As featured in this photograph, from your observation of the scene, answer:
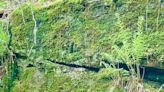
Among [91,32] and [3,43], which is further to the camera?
[3,43]

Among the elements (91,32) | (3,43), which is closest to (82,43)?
(91,32)

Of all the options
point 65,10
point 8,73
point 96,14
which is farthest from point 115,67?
point 8,73

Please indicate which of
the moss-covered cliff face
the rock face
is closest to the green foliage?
the moss-covered cliff face

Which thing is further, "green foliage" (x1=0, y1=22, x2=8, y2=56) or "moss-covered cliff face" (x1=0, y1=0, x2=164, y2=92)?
"green foliage" (x1=0, y1=22, x2=8, y2=56)

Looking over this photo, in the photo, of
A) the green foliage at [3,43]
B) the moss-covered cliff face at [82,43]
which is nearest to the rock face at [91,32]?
the moss-covered cliff face at [82,43]

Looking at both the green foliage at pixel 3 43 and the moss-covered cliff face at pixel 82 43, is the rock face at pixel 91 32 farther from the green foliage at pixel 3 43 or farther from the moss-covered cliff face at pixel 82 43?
the green foliage at pixel 3 43

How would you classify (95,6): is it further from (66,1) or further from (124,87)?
(124,87)

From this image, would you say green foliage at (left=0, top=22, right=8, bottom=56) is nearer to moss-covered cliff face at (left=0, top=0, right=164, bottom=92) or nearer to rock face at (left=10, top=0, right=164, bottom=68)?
moss-covered cliff face at (left=0, top=0, right=164, bottom=92)

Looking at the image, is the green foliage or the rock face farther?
the green foliage

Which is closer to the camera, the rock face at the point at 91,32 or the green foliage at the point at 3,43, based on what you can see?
the rock face at the point at 91,32

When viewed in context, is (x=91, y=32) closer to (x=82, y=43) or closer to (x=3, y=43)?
(x=82, y=43)
